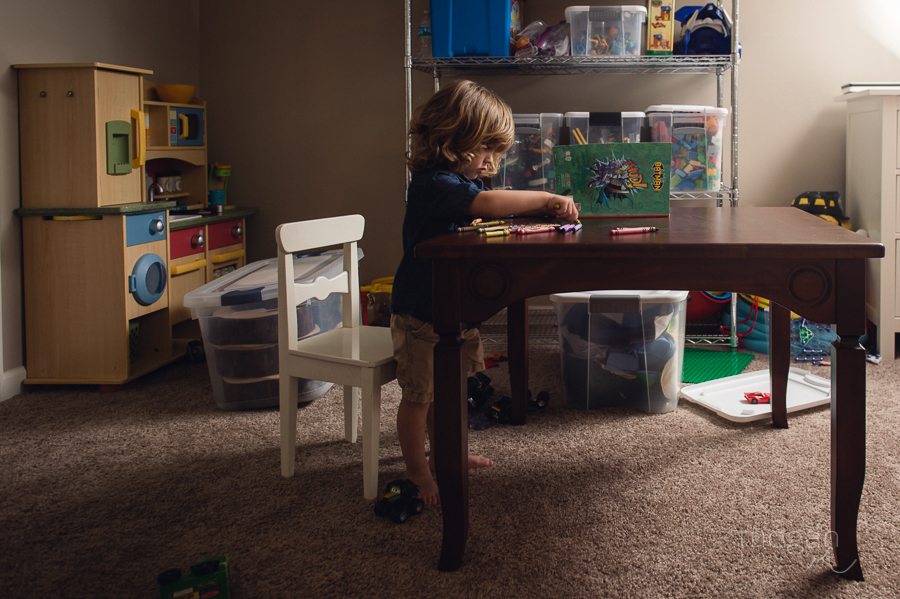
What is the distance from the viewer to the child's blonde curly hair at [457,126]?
157cm

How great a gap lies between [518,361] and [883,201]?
166 cm

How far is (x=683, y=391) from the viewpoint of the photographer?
231cm

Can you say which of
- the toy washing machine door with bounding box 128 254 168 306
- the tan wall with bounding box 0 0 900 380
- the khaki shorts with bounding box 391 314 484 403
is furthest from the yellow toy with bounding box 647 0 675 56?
the toy washing machine door with bounding box 128 254 168 306

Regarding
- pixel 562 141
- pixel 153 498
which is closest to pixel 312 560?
pixel 153 498

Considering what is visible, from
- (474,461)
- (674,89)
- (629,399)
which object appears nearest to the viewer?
(474,461)

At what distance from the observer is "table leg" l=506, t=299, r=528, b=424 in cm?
211

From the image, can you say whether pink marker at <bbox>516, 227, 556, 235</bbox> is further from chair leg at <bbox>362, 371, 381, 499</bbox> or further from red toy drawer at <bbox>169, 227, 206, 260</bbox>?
red toy drawer at <bbox>169, 227, 206, 260</bbox>

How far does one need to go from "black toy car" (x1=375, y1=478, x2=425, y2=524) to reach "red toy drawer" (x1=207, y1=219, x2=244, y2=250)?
6.16ft

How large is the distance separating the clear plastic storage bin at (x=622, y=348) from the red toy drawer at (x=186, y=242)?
5.04 feet

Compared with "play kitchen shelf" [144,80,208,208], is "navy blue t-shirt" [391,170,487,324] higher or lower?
lower

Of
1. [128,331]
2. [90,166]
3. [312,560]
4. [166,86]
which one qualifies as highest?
[166,86]

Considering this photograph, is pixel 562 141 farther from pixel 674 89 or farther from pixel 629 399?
pixel 629 399

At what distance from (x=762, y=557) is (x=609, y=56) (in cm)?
206

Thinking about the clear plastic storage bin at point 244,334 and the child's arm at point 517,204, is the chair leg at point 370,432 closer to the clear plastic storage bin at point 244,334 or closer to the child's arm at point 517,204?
the child's arm at point 517,204
